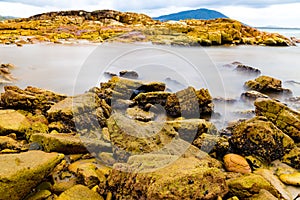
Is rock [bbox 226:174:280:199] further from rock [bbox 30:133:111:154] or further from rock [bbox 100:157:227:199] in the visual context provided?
rock [bbox 30:133:111:154]

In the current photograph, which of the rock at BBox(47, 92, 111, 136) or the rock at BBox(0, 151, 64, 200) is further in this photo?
the rock at BBox(47, 92, 111, 136)

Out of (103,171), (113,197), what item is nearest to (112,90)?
(103,171)

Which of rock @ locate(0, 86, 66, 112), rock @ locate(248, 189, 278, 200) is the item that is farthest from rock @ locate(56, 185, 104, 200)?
rock @ locate(0, 86, 66, 112)

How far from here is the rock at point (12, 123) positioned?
426 cm

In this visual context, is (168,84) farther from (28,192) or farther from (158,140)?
(28,192)

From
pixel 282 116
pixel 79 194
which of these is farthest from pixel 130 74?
pixel 79 194

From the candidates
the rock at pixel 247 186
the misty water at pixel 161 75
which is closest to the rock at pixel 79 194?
the rock at pixel 247 186

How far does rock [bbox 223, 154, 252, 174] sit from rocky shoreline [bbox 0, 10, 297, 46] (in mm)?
17502

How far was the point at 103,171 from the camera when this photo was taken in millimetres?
3525

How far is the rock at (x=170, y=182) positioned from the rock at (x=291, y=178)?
1.28 meters

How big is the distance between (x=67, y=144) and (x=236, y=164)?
2451 mm

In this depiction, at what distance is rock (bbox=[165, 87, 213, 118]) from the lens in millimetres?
6250

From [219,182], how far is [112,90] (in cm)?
444

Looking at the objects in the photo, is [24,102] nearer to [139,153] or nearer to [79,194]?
[139,153]
